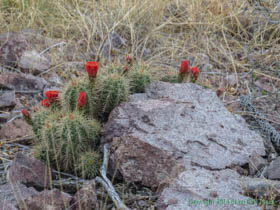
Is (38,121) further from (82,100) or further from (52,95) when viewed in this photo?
(82,100)

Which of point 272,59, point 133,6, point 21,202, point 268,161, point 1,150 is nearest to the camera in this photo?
point 21,202

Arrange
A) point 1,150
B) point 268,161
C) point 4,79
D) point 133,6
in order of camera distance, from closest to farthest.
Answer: point 268,161 < point 1,150 < point 4,79 < point 133,6

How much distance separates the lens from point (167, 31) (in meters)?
5.56

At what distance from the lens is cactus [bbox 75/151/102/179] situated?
104 inches

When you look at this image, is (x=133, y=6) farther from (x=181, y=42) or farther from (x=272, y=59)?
(x=272, y=59)

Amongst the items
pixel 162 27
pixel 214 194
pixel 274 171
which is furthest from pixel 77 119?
pixel 162 27

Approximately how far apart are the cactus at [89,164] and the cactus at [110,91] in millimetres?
431

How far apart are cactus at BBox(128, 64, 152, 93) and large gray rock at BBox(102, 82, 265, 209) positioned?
0.17 m

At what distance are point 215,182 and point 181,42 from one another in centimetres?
310

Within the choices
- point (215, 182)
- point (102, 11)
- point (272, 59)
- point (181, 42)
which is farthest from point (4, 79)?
point (272, 59)

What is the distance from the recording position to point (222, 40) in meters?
5.32

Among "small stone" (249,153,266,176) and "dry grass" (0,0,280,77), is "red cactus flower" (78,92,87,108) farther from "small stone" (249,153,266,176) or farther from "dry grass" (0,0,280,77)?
"dry grass" (0,0,280,77)

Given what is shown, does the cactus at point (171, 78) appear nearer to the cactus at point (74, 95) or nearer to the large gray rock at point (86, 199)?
the cactus at point (74, 95)

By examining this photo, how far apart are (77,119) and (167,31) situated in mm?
3288
